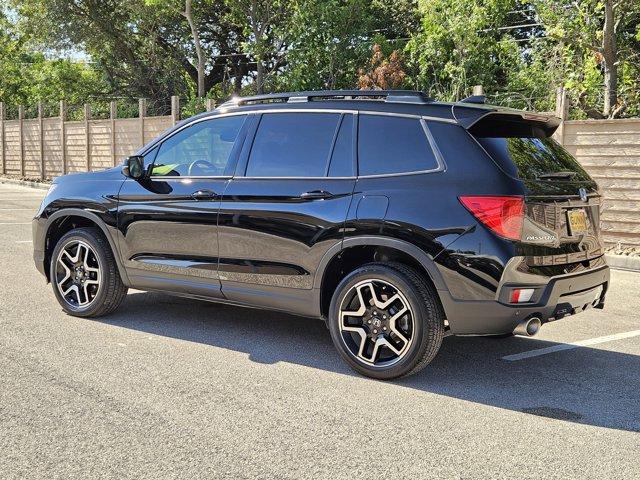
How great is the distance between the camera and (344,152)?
16.8ft

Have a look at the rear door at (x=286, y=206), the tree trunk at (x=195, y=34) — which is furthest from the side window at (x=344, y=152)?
the tree trunk at (x=195, y=34)

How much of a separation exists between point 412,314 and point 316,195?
1.08 meters

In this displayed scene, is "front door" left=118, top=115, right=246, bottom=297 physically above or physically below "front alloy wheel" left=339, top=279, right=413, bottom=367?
above

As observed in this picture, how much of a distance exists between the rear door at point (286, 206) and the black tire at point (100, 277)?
122 centimetres

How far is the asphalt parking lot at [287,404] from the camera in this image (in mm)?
3559

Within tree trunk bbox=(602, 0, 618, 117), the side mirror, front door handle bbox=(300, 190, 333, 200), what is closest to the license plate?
A: front door handle bbox=(300, 190, 333, 200)

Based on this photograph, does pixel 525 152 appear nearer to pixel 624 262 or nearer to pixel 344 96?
pixel 344 96

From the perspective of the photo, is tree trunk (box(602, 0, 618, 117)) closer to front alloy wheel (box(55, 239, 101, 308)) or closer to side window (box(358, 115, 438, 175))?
side window (box(358, 115, 438, 175))

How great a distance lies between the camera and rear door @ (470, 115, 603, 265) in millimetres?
4508

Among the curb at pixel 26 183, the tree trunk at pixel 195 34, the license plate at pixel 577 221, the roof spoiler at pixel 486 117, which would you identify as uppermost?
the tree trunk at pixel 195 34

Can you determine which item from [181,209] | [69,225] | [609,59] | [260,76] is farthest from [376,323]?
[260,76]

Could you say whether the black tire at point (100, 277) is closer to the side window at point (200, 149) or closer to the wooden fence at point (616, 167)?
the side window at point (200, 149)

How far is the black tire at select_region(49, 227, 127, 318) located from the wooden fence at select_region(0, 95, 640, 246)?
7.67 meters

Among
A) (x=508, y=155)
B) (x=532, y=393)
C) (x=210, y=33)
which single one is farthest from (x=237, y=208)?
(x=210, y=33)
